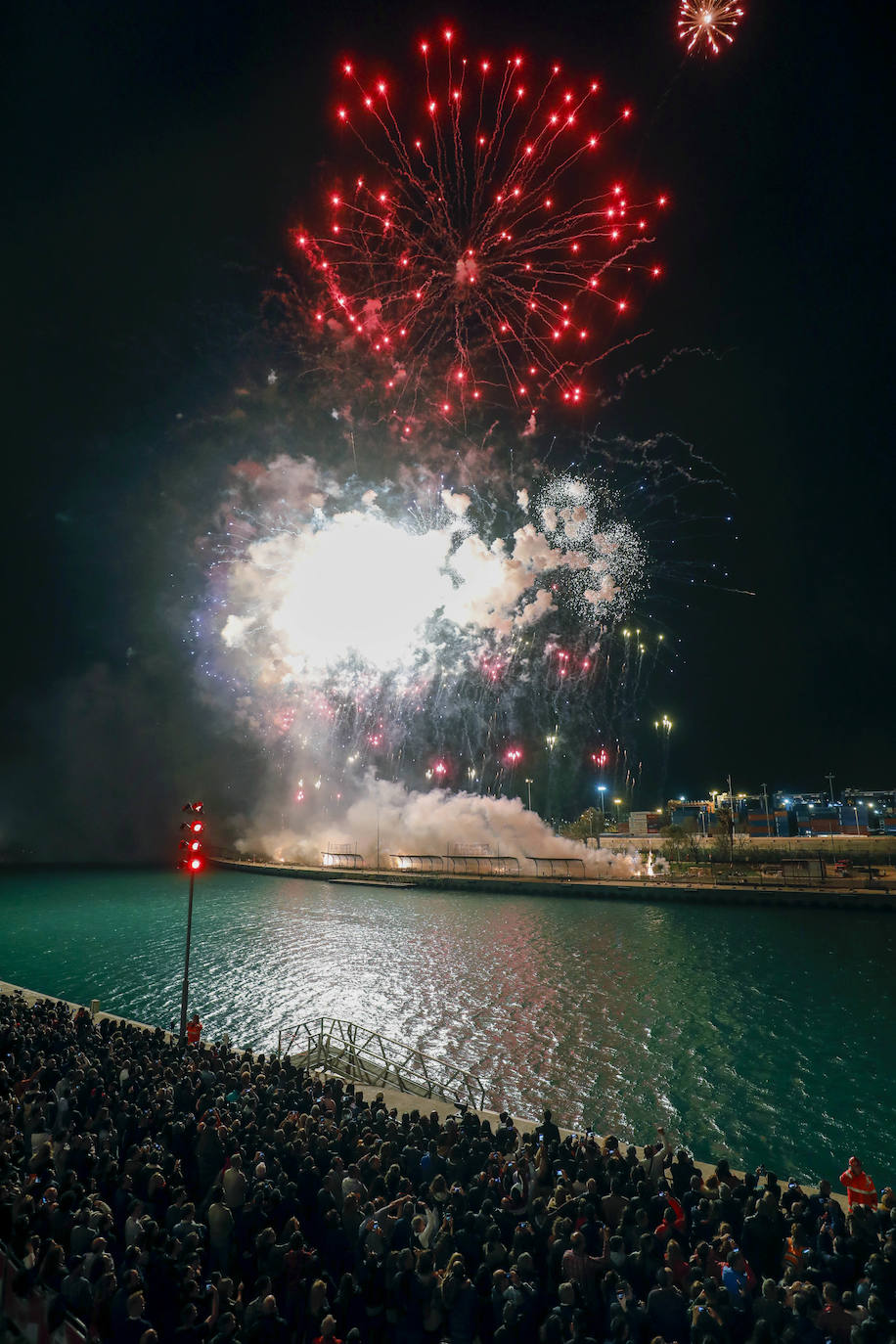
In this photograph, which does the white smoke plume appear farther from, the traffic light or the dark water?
the traffic light

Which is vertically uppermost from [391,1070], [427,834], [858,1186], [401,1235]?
[427,834]

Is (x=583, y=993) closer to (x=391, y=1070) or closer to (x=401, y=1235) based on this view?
(x=391, y=1070)

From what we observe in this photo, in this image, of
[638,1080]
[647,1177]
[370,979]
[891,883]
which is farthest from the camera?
[891,883]

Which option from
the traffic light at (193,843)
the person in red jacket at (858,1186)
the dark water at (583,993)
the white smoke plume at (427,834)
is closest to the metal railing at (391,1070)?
the dark water at (583,993)

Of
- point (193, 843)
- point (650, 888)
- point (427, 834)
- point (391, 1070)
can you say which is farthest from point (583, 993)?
point (427, 834)

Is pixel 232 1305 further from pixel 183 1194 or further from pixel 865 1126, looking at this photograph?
pixel 865 1126

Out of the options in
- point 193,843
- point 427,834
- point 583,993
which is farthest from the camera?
point 427,834

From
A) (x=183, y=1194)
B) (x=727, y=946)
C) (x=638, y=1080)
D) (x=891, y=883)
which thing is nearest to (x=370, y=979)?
(x=638, y=1080)

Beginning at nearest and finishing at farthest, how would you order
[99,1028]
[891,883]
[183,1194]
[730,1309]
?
[730,1309]
[183,1194]
[99,1028]
[891,883]
